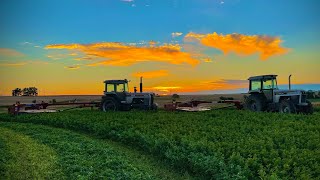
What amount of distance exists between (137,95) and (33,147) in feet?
52.8

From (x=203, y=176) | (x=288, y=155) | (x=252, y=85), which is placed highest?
(x=252, y=85)

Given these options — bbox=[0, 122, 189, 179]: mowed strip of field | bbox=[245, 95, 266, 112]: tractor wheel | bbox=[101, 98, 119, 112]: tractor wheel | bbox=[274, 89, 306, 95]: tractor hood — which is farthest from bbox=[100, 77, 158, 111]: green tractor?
bbox=[0, 122, 189, 179]: mowed strip of field

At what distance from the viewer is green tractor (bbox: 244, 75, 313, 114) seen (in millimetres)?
26672

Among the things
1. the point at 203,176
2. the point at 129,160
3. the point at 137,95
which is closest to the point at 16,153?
the point at 129,160

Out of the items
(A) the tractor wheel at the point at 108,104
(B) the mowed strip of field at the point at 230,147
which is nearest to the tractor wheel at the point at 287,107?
(B) the mowed strip of field at the point at 230,147

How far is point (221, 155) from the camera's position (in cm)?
1146

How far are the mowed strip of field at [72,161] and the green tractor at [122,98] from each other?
1327cm

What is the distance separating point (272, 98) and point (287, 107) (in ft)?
6.01

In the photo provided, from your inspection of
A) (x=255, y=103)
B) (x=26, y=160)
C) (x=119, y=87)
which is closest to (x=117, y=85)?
(x=119, y=87)

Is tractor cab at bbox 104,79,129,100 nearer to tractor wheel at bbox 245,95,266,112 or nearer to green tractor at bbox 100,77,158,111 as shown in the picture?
green tractor at bbox 100,77,158,111

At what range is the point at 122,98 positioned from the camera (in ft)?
103

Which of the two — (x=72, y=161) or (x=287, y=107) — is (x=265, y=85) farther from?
(x=72, y=161)

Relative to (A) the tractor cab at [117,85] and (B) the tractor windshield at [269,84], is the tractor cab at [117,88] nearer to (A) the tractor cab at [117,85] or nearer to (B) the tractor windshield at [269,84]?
(A) the tractor cab at [117,85]

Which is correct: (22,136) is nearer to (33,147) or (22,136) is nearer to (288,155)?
(33,147)
